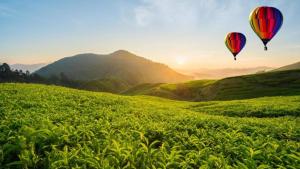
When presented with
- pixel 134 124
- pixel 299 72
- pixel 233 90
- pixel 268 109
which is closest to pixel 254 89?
pixel 233 90

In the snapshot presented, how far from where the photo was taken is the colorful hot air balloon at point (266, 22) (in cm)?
4762

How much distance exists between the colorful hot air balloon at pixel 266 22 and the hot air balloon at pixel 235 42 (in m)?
13.5

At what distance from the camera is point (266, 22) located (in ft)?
159

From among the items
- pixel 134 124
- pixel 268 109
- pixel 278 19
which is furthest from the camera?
pixel 278 19

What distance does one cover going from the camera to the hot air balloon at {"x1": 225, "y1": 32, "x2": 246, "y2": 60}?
211ft

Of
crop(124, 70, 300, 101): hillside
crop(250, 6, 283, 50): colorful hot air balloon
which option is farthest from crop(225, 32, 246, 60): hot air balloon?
crop(124, 70, 300, 101): hillside

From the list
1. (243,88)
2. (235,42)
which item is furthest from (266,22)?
(243,88)

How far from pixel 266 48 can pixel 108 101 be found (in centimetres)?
3321

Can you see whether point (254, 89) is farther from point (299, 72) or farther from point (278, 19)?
point (278, 19)

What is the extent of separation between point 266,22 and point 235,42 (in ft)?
53.1

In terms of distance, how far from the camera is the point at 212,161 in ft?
34.9

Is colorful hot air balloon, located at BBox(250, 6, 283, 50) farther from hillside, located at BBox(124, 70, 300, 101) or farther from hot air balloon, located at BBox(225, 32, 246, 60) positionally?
hillside, located at BBox(124, 70, 300, 101)

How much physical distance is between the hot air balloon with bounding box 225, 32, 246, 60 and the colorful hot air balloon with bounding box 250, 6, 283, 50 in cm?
1354

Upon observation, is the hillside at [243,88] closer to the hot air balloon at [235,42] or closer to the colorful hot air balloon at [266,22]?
the hot air balloon at [235,42]
